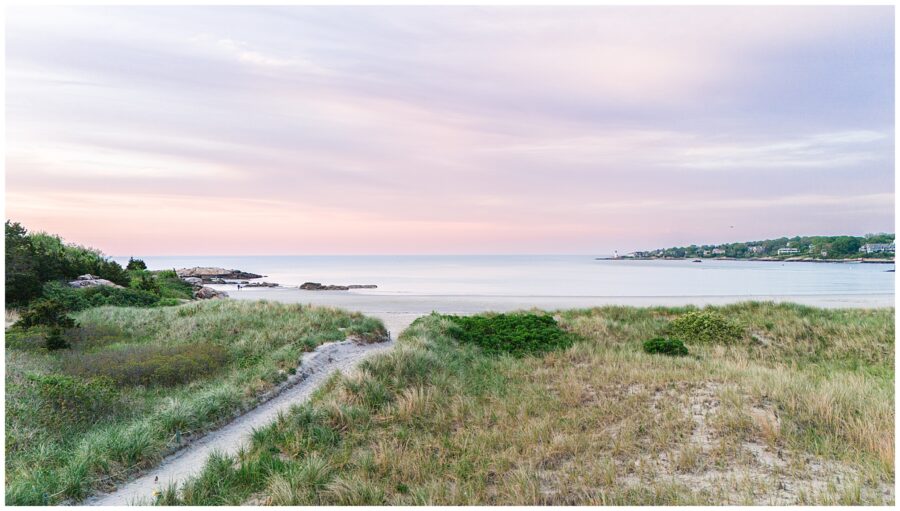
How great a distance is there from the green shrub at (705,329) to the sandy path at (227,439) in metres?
11.8

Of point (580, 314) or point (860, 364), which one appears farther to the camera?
point (580, 314)

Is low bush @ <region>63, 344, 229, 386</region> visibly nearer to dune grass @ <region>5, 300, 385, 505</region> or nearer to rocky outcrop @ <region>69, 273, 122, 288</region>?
dune grass @ <region>5, 300, 385, 505</region>

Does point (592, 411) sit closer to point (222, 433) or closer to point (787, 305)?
point (222, 433)

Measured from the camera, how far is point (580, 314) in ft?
73.2

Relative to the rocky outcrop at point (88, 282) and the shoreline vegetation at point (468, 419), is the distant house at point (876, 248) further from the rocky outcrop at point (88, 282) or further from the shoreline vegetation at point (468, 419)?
the rocky outcrop at point (88, 282)

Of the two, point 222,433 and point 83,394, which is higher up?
point 83,394

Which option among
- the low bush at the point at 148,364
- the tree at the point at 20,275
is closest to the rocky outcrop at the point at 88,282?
the tree at the point at 20,275

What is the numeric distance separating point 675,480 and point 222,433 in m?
7.24

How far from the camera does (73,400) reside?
8.92 m

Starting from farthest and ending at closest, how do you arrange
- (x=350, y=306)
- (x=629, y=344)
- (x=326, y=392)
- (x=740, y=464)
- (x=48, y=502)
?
(x=350, y=306), (x=629, y=344), (x=326, y=392), (x=740, y=464), (x=48, y=502)

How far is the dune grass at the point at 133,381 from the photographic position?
6.86 meters

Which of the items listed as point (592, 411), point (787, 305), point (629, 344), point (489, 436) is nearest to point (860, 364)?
point (629, 344)

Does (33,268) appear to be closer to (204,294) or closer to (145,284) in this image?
(145,284)

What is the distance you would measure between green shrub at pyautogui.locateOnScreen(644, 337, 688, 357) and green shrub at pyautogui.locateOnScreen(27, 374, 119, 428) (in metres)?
13.5
